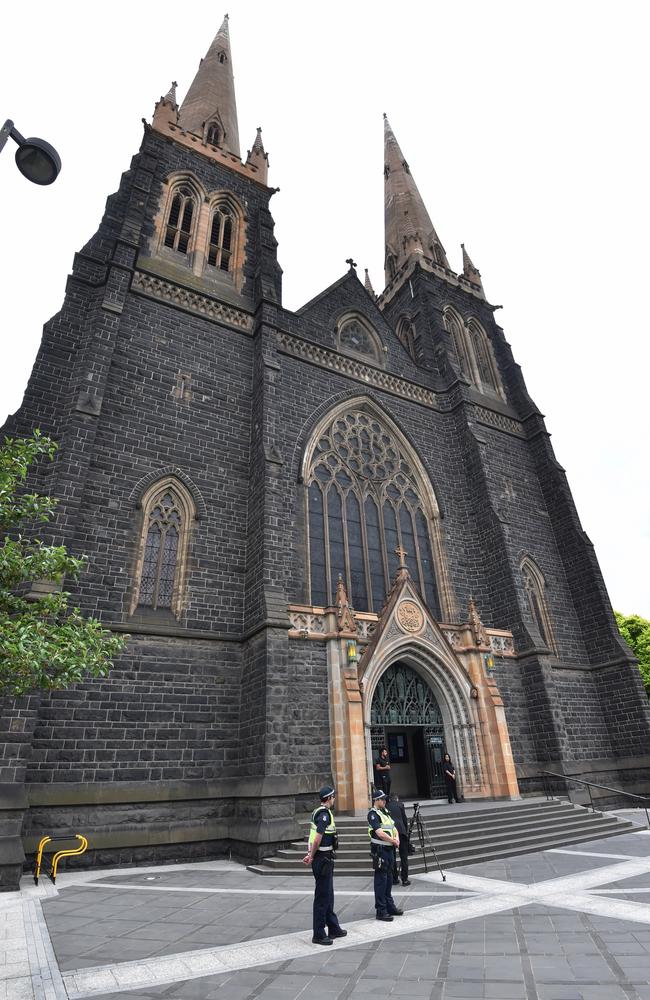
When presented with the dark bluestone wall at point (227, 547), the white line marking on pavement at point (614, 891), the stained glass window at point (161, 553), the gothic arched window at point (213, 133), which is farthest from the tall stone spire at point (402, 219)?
the white line marking on pavement at point (614, 891)

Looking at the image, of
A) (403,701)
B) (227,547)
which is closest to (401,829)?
(403,701)

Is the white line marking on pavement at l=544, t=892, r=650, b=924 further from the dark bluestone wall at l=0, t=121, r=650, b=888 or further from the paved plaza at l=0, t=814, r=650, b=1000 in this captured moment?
the dark bluestone wall at l=0, t=121, r=650, b=888

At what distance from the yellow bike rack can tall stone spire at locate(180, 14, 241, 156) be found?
26.1 m

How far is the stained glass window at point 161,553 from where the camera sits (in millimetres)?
12453

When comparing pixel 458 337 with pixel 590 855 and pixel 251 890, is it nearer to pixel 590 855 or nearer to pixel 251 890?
pixel 590 855

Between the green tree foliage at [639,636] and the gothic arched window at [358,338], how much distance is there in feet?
74.4

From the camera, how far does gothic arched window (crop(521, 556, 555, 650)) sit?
723 inches

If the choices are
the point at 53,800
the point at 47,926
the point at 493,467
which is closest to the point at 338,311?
the point at 493,467

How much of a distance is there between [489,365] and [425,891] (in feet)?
76.5

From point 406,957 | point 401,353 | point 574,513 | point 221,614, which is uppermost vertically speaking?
point 401,353

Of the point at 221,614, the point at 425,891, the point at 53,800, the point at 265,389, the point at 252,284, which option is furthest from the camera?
the point at 252,284

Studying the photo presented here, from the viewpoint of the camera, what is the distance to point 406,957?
4637mm

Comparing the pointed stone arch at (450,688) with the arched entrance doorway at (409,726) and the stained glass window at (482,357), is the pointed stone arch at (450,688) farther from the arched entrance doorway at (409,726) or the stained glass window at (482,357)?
the stained glass window at (482,357)

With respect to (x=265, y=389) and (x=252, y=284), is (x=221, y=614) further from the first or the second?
(x=252, y=284)
